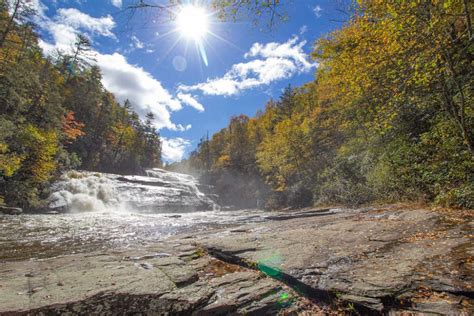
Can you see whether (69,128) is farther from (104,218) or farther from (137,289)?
(137,289)

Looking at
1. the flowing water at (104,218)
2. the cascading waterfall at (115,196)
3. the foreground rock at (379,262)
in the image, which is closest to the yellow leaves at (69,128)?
the cascading waterfall at (115,196)

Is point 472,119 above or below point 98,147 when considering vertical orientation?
below

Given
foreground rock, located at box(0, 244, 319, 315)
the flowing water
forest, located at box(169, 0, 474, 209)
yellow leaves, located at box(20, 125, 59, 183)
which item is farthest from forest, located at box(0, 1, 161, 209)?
forest, located at box(169, 0, 474, 209)

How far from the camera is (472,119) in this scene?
24.0 feet

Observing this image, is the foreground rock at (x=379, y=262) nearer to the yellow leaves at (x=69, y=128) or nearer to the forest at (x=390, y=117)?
the forest at (x=390, y=117)

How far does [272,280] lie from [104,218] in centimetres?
1494

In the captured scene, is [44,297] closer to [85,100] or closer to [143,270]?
[143,270]

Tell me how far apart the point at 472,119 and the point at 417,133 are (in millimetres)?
3561

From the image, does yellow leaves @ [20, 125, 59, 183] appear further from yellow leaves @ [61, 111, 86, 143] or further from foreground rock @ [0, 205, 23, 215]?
yellow leaves @ [61, 111, 86, 143]

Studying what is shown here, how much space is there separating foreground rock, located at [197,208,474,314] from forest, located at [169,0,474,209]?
2.35m

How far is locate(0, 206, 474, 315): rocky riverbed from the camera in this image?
2.66m

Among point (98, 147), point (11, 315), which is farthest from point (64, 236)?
point (98, 147)

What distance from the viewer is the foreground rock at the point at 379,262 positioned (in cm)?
267

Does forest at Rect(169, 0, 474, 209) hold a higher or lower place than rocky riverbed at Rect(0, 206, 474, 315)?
higher
